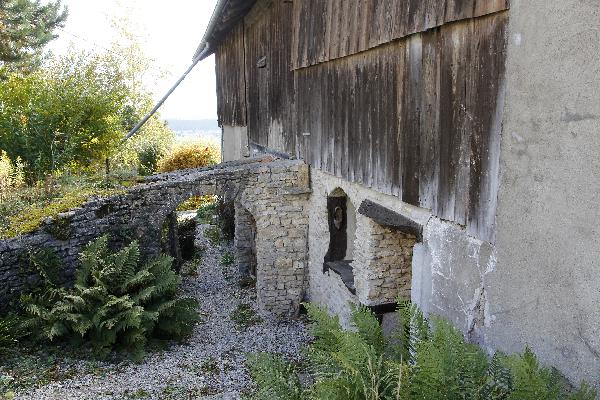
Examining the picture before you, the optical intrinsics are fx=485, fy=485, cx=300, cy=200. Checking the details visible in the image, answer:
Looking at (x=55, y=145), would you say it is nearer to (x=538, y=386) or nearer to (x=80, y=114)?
(x=80, y=114)

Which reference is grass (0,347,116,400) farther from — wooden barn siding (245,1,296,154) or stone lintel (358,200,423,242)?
wooden barn siding (245,1,296,154)

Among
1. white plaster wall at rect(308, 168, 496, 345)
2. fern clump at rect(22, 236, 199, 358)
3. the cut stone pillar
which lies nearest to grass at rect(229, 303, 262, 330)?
fern clump at rect(22, 236, 199, 358)

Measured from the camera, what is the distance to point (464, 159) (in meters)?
4.00

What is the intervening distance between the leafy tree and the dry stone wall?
53.2 ft

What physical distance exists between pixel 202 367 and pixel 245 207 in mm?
2798

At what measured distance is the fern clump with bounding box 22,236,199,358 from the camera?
21.9 ft

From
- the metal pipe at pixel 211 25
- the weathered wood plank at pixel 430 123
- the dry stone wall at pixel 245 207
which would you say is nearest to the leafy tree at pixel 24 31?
the metal pipe at pixel 211 25

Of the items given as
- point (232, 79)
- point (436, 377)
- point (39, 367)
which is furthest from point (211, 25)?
point (436, 377)

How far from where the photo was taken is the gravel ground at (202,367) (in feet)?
19.1

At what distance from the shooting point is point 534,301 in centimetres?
336

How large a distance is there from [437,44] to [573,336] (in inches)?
103

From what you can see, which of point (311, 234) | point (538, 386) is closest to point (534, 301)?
point (538, 386)

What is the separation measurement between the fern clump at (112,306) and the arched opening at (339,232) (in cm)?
231

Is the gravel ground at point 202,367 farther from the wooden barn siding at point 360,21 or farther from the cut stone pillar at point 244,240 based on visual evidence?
the wooden barn siding at point 360,21
